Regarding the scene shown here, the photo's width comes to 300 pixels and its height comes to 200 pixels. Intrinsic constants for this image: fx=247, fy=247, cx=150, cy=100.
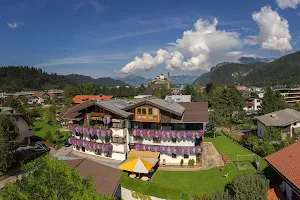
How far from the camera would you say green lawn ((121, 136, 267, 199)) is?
2603 centimetres

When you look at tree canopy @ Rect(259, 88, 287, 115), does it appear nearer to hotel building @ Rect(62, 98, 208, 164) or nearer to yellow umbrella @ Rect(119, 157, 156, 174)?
hotel building @ Rect(62, 98, 208, 164)

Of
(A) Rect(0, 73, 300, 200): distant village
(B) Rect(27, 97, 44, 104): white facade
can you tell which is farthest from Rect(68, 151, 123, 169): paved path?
(B) Rect(27, 97, 44, 104): white facade

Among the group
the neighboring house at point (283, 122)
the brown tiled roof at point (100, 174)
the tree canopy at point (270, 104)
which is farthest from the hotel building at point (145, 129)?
the tree canopy at point (270, 104)

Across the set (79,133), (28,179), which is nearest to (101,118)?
(79,133)

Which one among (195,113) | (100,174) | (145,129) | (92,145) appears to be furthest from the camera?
(92,145)

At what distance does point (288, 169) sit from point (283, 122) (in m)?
30.9

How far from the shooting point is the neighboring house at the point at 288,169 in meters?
20.6

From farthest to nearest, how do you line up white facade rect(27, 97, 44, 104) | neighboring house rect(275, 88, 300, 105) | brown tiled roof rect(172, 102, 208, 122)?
white facade rect(27, 97, 44, 104) → neighboring house rect(275, 88, 300, 105) → brown tiled roof rect(172, 102, 208, 122)

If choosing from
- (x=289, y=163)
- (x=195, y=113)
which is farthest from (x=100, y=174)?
(x=195, y=113)

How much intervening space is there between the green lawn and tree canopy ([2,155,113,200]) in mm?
15847

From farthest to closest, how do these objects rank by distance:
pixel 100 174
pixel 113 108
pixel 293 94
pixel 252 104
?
pixel 293 94 < pixel 252 104 < pixel 113 108 < pixel 100 174

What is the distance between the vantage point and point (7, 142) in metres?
32.6

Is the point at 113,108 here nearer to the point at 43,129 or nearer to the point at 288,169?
the point at 288,169

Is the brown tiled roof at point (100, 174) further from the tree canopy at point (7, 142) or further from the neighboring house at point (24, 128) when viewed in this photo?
the neighboring house at point (24, 128)
